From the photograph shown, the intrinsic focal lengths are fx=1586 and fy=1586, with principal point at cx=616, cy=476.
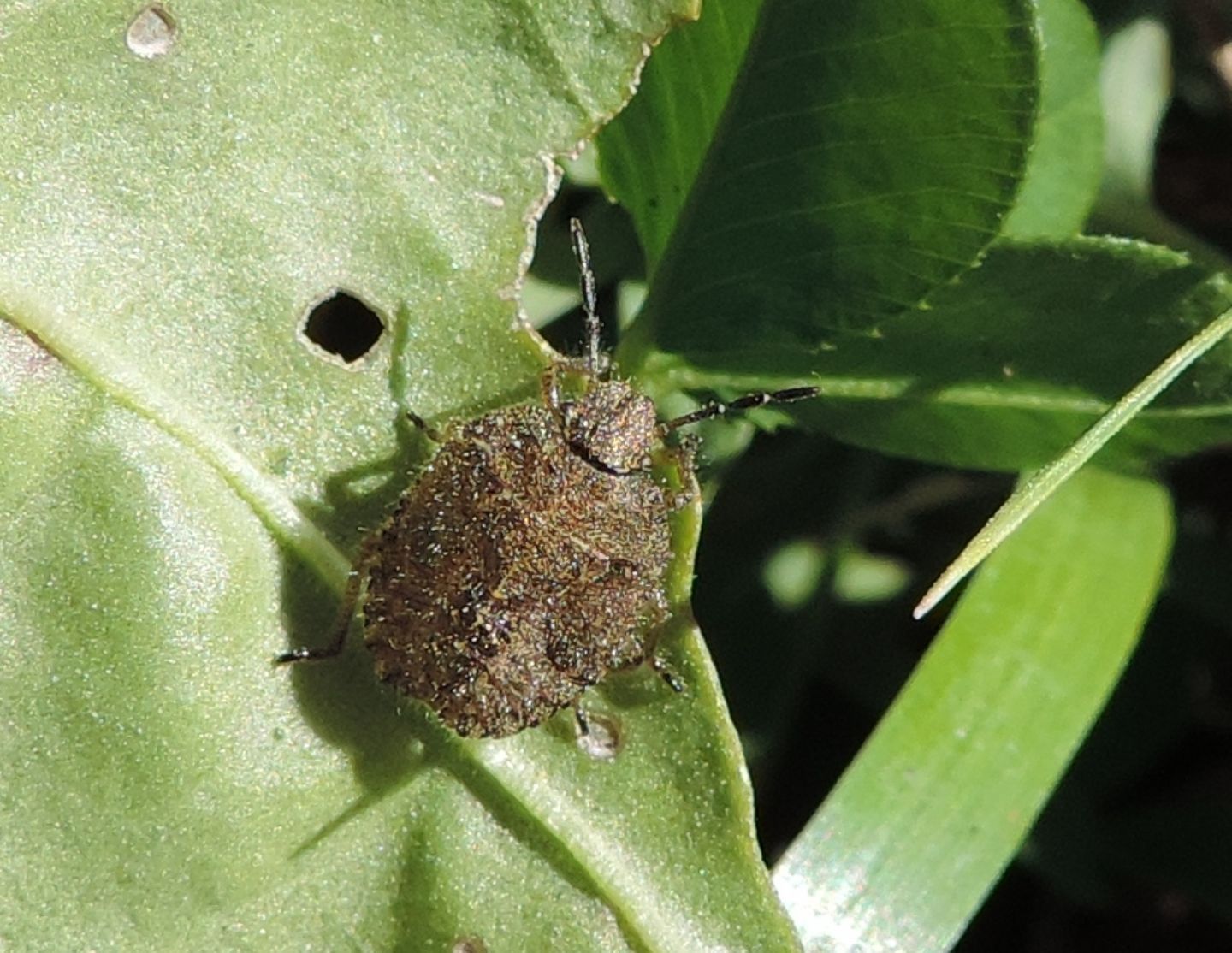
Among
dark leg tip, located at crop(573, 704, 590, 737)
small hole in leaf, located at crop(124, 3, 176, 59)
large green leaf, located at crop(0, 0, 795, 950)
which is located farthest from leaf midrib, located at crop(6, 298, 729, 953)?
small hole in leaf, located at crop(124, 3, 176, 59)

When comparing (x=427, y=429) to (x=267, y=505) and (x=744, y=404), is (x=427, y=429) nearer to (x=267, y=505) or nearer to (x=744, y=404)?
(x=267, y=505)

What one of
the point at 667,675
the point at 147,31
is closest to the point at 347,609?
the point at 667,675

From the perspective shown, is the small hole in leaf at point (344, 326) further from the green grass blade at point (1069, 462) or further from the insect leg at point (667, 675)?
the green grass blade at point (1069, 462)

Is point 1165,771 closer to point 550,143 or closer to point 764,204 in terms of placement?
point 764,204

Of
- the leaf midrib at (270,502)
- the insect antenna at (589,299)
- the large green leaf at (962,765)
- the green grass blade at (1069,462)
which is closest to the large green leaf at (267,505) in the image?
the leaf midrib at (270,502)

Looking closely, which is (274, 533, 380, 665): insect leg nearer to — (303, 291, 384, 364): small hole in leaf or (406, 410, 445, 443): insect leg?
(406, 410, 445, 443): insect leg

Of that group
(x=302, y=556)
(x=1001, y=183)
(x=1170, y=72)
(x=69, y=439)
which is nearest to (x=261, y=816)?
(x=302, y=556)
